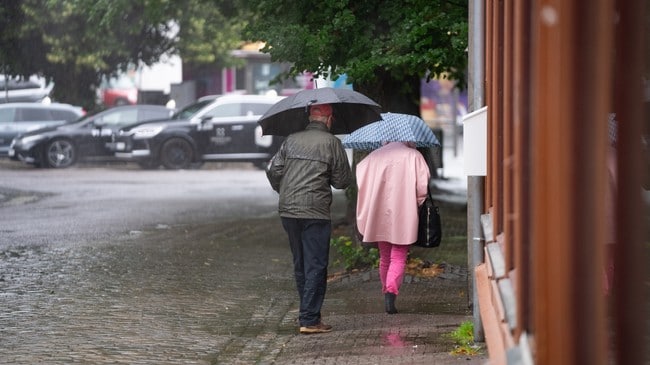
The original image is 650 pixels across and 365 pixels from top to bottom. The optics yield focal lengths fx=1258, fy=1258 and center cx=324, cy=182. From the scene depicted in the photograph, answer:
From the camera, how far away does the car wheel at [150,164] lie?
2861 centimetres

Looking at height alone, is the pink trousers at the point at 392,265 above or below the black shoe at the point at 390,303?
above

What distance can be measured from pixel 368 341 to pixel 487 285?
1.72 m

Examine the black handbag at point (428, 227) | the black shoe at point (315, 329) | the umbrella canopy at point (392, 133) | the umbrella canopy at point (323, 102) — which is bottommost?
the black shoe at point (315, 329)

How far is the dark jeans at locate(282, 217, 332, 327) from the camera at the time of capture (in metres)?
8.34

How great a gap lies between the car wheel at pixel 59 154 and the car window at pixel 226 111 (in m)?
3.24

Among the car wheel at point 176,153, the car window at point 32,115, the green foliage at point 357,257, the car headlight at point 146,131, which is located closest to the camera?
the green foliage at point 357,257

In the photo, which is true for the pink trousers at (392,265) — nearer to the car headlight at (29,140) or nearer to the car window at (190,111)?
the car window at (190,111)

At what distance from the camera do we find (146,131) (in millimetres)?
28312

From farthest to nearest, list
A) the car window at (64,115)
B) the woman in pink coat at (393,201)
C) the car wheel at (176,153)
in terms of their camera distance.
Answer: the car window at (64,115)
the car wheel at (176,153)
the woman in pink coat at (393,201)

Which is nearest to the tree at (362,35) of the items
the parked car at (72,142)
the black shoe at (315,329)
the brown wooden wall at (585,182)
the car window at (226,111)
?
the black shoe at (315,329)

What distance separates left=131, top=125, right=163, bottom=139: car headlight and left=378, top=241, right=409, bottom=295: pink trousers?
63.3ft

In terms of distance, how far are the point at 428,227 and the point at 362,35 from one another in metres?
2.76

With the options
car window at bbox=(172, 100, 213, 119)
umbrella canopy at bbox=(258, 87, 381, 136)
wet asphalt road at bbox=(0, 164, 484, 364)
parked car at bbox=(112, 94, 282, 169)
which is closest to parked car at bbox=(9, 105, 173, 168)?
parked car at bbox=(112, 94, 282, 169)

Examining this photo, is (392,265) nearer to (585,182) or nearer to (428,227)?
(428,227)
